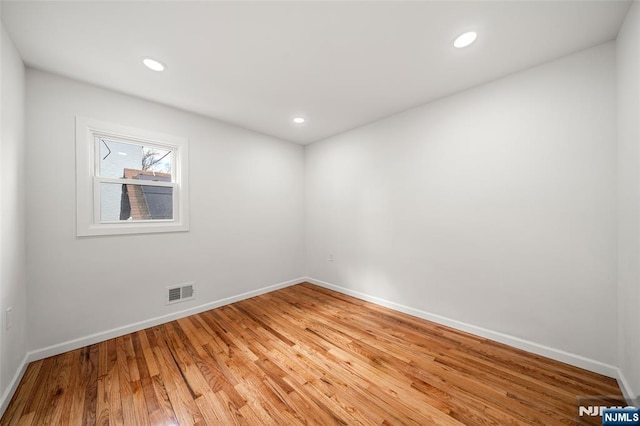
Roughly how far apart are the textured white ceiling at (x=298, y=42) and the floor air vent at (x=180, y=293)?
2173 mm

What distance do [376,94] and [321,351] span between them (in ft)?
8.66

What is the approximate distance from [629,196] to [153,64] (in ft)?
12.0

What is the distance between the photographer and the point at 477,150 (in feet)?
7.47

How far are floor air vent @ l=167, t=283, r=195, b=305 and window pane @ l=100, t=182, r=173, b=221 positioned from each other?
33.4 inches

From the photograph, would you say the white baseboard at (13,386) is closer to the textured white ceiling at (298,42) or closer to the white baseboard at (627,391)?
the textured white ceiling at (298,42)

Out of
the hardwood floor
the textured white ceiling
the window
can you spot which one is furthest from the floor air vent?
the textured white ceiling

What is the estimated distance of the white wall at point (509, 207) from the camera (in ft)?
5.70

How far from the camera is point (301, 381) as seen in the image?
167cm

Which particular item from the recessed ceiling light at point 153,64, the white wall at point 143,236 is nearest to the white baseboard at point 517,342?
the white wall at point 143,236

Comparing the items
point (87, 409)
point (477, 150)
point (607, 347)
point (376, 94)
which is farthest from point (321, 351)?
point (376, 94)

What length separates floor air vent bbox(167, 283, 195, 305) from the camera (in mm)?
2645

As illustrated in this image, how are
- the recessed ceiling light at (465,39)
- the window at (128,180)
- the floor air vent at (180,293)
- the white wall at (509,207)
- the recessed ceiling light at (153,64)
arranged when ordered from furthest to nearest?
the floor air vent at (180,293) → the window at (128,180) → the recessed ceiling light at (153,64) → the white wall at (509,207) → the recessed ceiling light at (465,39)

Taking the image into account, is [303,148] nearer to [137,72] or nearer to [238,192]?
[238,192]

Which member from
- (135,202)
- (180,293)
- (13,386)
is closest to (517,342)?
(180,293)
